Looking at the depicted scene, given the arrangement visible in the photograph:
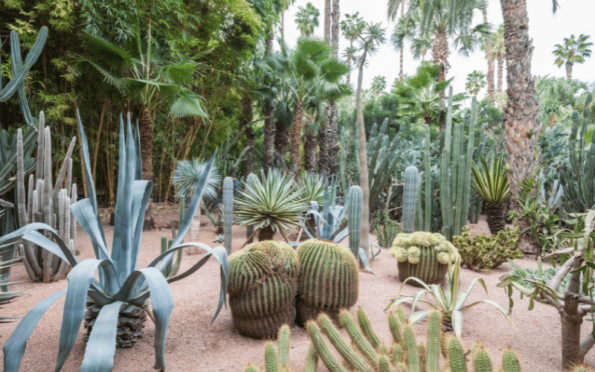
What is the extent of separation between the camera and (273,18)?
403 inches

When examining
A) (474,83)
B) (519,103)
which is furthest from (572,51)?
(519,103)

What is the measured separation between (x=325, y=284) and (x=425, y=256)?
1.53 meters

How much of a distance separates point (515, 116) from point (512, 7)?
5.73 ft

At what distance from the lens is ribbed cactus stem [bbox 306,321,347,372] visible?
163 cm

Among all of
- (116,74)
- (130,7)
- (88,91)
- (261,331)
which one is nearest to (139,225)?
(261,331)

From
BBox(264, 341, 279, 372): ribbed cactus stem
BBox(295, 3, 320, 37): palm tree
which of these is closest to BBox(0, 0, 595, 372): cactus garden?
BBox(264, 341, 279, 372): ribbed cactus stem

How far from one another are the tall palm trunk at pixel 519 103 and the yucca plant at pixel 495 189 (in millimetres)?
415

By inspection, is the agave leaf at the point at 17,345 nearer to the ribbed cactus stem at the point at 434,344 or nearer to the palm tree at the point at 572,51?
the ribbed cactus stem at the point at 434,344

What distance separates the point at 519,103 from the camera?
5.42 metres

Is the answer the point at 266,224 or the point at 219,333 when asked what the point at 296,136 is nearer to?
the point at 266,224

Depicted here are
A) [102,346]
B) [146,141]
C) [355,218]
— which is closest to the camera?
[102,346]

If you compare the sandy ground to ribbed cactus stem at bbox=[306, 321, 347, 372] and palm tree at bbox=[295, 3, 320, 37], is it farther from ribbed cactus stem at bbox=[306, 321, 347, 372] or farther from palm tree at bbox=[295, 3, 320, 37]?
palm tree at bbox=[295, 3, 320, 37]

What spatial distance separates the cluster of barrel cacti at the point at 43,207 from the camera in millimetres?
3312

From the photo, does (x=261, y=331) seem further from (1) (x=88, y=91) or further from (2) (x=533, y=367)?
(1) (x=88, y=91)
